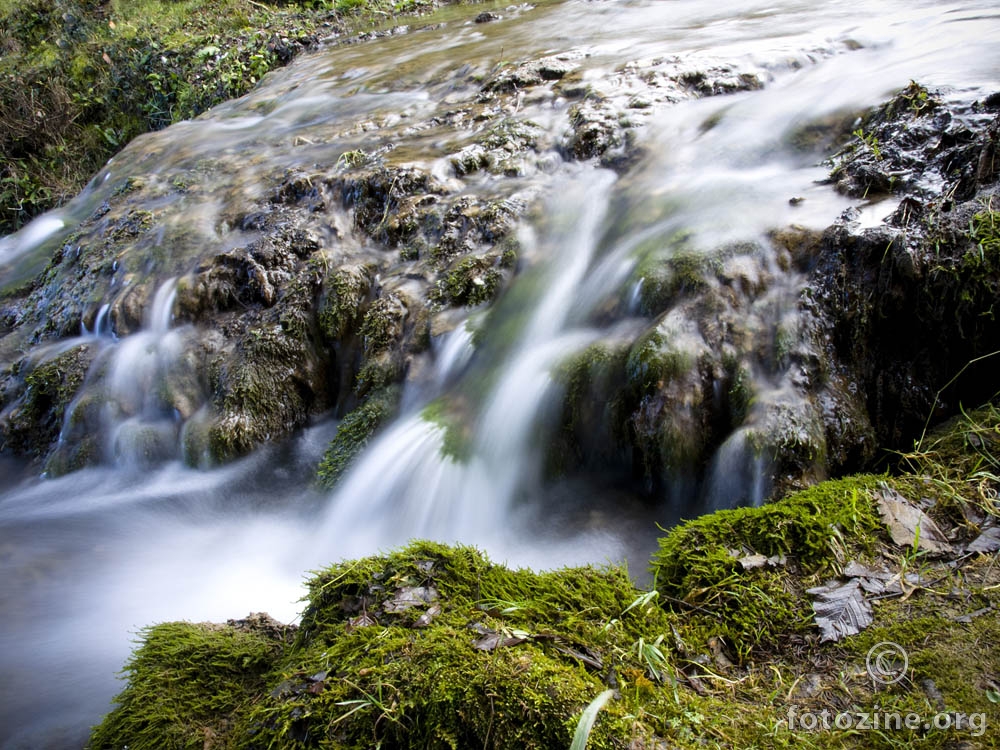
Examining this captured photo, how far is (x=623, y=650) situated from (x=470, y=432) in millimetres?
2364

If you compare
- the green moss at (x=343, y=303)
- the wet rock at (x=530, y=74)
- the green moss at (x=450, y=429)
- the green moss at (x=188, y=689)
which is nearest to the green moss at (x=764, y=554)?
the green moss at (x=188, y=689)

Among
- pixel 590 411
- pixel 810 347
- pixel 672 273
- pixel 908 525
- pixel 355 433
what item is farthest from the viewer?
pixel 355 433

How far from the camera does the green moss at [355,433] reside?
4602 millimetres

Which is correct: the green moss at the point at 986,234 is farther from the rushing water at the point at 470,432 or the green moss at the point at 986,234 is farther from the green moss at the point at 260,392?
the green moss at the point at 260,392

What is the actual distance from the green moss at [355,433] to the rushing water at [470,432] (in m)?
0.14

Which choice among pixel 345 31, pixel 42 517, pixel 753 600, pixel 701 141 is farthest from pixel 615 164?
pixel 345 31

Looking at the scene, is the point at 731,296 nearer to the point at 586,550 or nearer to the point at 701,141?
the point at 586,550

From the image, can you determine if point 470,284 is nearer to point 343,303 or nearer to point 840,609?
point 343,303

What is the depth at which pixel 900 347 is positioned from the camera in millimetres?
3355

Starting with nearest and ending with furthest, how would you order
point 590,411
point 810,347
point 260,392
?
point 810,347 < point 590,411 < point 260,392

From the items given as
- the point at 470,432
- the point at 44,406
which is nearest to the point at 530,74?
the point at 470,432

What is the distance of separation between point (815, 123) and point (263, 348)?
4620 mm

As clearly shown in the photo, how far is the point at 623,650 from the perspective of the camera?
1922mm

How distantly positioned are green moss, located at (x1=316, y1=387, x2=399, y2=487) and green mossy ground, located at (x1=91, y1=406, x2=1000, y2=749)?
2037 millimetres
